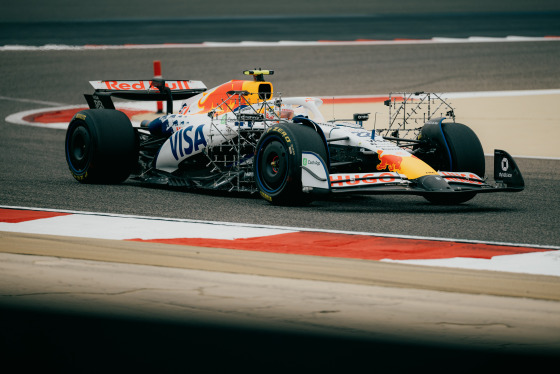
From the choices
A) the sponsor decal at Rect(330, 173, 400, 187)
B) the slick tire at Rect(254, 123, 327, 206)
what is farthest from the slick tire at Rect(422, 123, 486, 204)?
the slick tire at Rect(254, 123, 327, 206)

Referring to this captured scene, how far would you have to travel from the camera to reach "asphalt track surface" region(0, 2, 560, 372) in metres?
4.23

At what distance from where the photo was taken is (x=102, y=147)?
9562mm

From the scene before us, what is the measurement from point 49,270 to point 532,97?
48.7 feet

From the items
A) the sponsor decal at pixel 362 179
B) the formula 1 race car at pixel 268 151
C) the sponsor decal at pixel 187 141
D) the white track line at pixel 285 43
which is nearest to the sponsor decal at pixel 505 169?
the formula 1 race car at pixel 268 151

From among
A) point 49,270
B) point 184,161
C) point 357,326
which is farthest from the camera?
point 184,161

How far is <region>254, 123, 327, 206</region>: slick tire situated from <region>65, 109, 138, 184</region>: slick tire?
177 cm

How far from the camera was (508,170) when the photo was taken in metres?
8.43

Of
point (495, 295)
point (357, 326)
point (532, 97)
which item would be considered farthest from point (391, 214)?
point (532, 97)

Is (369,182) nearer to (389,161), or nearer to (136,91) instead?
(389,161)

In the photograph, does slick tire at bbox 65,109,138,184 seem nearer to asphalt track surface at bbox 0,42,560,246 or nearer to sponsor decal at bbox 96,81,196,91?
asphalt track surface at bbox 0,42,560,246

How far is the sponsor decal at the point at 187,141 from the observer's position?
30.4 feet

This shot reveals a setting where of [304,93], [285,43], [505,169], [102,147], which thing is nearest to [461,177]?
[505,169]

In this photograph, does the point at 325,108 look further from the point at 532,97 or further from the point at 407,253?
the point at 407,253

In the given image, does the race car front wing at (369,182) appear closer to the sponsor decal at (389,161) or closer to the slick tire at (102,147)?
the sponsor decal at (389,161)
